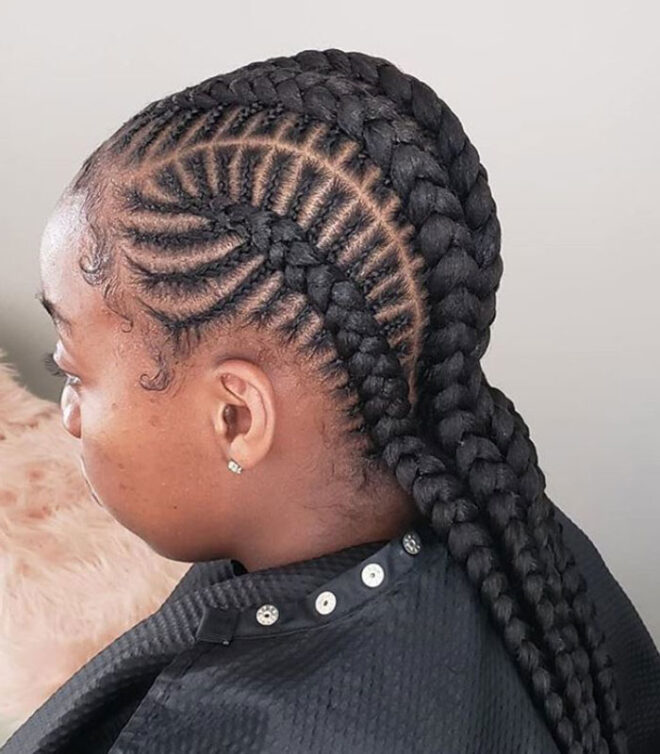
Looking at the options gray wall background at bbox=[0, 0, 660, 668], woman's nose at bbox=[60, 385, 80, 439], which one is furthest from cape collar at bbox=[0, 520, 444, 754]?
gray wall background at bbox=[0, 0, 660, 668]

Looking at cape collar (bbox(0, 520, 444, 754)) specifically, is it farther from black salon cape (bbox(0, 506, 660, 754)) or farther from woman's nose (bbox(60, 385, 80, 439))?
woman's nose (bbox(60, 385, 80, 439))

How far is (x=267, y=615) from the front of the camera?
1.86 feet

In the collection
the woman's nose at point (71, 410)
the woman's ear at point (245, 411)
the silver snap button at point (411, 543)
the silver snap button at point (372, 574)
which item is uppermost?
the woman's ear at point (245, 411)

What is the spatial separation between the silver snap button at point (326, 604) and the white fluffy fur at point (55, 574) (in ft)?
1.38

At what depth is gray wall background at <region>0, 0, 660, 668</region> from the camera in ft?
3.34

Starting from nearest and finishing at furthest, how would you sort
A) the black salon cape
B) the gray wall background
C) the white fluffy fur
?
the black salon cape < the white fluffy fur < the gray wall background

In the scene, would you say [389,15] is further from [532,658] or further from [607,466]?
[532,658]

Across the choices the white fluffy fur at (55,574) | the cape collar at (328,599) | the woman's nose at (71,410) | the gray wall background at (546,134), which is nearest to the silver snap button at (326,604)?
the cape collar at (328,599)

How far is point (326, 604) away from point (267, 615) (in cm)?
3

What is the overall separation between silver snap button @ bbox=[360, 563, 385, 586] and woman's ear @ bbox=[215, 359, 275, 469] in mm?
77

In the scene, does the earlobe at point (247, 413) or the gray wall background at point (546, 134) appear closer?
the earlobe at point (247, 413)

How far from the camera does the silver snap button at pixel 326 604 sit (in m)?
0.56

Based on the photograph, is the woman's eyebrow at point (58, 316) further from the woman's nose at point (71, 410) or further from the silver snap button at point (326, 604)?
the silver snap button at point (326, 604)

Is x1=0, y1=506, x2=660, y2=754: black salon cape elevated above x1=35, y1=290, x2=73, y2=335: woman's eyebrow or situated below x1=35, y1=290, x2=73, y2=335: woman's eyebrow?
below
